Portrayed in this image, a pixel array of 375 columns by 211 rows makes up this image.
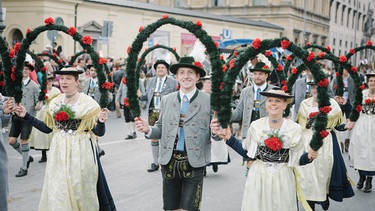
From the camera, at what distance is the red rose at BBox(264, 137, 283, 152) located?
17.1 ft

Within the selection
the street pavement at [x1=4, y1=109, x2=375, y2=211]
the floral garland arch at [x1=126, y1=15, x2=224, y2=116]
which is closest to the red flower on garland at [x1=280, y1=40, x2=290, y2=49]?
the floral garland arch at [x1=126, y1=15, x2=224, y2=116]

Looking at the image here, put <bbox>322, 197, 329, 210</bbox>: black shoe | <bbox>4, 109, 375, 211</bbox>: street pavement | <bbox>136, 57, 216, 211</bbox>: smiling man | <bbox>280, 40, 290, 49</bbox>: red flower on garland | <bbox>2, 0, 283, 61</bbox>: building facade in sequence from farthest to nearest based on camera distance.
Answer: <bbox>2, 0, 283, 61</bbox>: building facade < <bbox>4, 109, 375, 211</bbox>: street pavement < <bbox>322, 197, 329, 210</bbox>: black shoe < <bbox>136, 57, 216, 211</bbox>: smiling man < <bbox>280, 40, 290, 49</bbox>: red flower on garland

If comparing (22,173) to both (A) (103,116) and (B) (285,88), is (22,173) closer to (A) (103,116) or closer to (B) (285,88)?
(A) (103,116)

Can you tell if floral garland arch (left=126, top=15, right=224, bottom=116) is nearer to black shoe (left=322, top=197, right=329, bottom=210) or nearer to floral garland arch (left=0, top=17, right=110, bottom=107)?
floral garland arch (left=0, top=17, right=110, bottom=107)

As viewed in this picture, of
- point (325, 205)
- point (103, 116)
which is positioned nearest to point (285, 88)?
point (325, 205)

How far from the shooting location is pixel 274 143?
521cm

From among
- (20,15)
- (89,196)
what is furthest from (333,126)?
(20,15)

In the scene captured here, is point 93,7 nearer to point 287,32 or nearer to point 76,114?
point 76,114

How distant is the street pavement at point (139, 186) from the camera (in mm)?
7543

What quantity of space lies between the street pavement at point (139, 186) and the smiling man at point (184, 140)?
6.36 ft

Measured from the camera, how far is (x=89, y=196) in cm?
583

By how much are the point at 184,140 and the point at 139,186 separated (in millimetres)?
3321

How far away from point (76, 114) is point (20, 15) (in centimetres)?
2011

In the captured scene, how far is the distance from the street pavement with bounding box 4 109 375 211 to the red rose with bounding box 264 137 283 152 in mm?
2418
